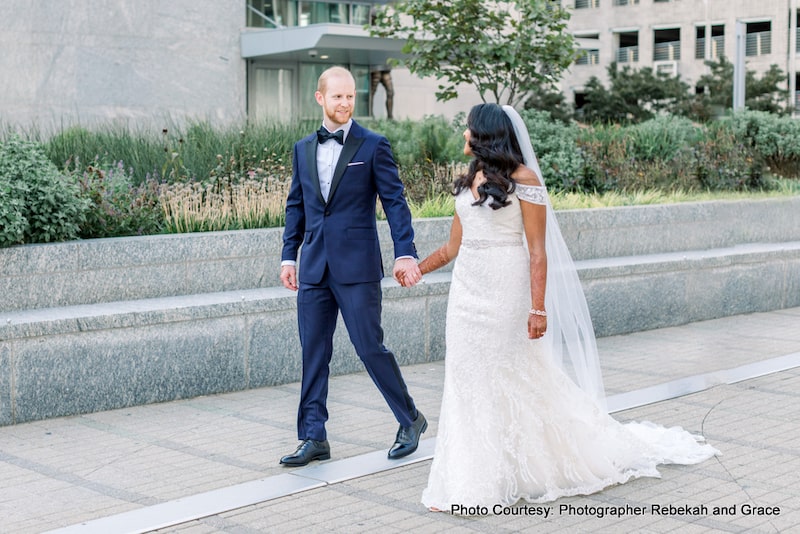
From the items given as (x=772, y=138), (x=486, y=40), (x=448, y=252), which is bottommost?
(x=448, y=252)

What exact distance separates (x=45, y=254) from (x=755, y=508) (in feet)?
16.3

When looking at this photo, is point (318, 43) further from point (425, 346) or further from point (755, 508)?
point (755, 508)

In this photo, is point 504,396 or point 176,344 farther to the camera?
point 176,344

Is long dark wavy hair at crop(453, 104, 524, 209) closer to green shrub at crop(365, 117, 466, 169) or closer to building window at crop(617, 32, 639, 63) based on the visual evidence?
green shrub at crop(365, 117, 466, 169)

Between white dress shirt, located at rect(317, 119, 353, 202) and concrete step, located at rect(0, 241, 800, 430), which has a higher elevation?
white dress shirt, located at rect(317, 119, 353, 202)

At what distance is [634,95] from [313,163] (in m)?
48.1

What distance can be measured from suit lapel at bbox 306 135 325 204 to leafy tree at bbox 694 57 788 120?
41.2 m

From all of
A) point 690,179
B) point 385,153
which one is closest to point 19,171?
point 385,153

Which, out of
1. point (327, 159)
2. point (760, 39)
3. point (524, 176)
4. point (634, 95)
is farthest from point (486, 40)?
point (760, 39)

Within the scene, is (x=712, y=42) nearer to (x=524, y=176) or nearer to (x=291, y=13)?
(x=291, y=13)

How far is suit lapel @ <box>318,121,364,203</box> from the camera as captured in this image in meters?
5.88

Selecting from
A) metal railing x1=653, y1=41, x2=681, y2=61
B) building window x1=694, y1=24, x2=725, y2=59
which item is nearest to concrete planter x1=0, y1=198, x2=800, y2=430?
building window x1=694, y1=24, x2=725, y2=59

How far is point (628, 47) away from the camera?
65125mm

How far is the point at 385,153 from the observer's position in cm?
600
